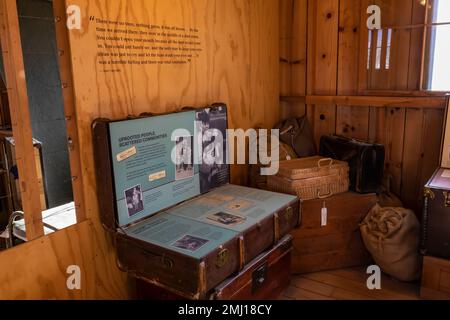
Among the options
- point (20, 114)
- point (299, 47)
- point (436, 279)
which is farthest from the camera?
point (299, 47)

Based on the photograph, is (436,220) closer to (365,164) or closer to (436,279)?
(436,279)

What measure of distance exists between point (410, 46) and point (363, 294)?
1559 mm

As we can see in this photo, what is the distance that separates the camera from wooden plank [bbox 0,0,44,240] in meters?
1.41

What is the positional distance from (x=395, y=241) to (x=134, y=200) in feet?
4.91

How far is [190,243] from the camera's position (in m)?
1.55

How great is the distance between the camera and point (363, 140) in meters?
2.83

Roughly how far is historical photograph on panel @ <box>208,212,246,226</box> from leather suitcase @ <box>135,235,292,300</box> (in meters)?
0.21

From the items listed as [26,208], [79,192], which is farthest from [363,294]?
[26,208]

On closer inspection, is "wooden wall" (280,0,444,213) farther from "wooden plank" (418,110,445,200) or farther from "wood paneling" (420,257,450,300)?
"wood paneling" (420,257,450,300)

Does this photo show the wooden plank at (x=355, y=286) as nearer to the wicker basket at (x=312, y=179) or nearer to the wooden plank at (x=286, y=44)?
the wicker basket at (x=312, y=179)

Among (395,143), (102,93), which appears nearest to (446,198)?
(395,143)

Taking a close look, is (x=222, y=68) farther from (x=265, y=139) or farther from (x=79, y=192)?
(x=79, y=192)

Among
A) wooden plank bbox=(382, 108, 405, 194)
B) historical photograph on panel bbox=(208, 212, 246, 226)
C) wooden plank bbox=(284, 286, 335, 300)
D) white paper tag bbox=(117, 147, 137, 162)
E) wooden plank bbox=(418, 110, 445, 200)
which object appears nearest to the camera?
white paper tag bbox=(117, 147, 137, 162)

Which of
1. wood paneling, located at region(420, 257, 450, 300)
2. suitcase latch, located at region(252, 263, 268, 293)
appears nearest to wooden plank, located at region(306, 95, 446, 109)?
wood paneling, located at region(420, 257, 450, 300)
